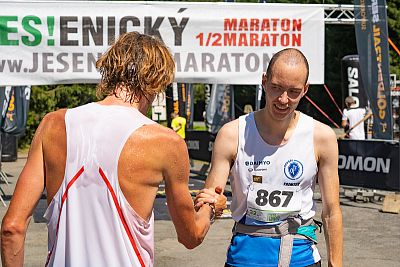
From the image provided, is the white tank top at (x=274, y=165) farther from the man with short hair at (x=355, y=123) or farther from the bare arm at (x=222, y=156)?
the man with short hair at (x=355, y=123)

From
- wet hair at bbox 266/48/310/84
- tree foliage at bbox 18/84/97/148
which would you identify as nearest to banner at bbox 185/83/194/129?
tree foliage at bbox 18/84/97/148

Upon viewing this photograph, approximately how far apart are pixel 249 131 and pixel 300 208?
455 millimetres

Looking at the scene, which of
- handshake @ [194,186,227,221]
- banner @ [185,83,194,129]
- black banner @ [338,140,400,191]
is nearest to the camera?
handshake @ [194,186,227,221]

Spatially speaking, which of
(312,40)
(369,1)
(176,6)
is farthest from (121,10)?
(369,1)

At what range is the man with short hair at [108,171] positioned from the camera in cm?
282

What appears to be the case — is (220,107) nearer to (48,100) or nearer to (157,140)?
(48,100)

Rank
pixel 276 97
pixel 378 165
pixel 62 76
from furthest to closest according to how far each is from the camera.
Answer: pixel 378 165
pixel 62 76
pixel 276 97

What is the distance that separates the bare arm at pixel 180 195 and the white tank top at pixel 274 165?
0.89m

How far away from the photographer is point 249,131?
404 centimetres

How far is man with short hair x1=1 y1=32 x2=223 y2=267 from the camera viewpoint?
2822 mm

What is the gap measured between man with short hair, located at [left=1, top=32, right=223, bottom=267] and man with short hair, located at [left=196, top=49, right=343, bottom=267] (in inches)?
42.6

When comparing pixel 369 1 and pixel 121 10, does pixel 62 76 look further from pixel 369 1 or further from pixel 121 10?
pixel 369 1

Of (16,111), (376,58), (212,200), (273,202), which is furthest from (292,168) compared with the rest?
(16,111)

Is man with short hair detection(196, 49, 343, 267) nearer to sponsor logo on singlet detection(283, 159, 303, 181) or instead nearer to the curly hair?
sponsor logo on singlet detection(283, 159, 303, 181)
